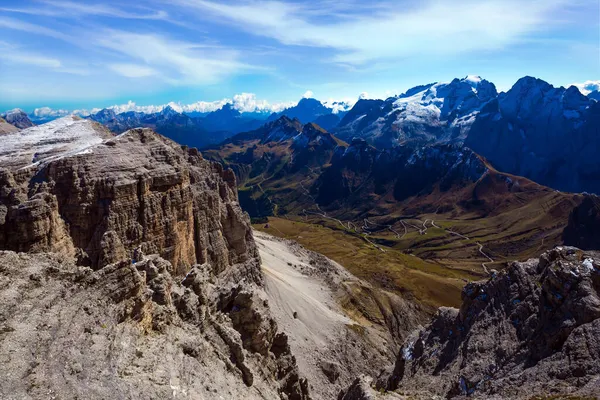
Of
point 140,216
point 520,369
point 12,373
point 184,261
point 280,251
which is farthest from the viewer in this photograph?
point 280,251

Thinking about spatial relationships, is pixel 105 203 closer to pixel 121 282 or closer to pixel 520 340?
pixel 121 282

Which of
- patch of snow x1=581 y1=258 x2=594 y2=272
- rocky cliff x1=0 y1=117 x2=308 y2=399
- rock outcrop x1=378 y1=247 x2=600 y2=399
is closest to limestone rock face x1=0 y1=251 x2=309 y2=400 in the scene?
rocky cliff x1=0 y1=117 x2=308 y2=399

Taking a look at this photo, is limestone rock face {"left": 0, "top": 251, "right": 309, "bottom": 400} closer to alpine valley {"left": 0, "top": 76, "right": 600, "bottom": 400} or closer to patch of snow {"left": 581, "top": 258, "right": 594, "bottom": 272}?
alpine valley {"left": 0, "top": 76, "right": 600, "bottom": 400}

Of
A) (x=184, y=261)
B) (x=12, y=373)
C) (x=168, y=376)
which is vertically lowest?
(x=184, y=261)

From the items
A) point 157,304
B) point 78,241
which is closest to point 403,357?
point 157,304

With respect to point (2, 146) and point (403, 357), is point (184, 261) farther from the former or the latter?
Answer: point (403, 357)
